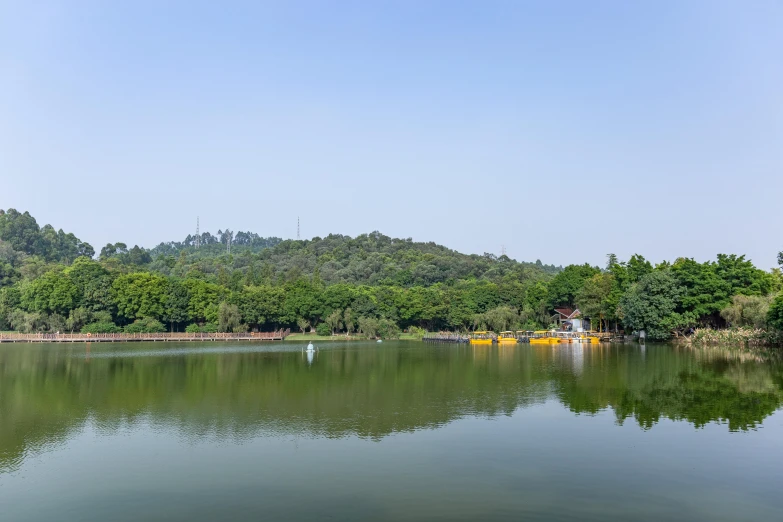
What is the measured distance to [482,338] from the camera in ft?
230

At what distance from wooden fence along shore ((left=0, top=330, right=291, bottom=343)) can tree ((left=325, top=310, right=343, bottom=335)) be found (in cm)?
599

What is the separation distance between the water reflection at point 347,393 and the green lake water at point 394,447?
0.15 meters

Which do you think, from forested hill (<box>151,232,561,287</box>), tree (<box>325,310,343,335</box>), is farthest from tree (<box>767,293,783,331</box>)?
forested hill (<box>151,232,561,287</box>)

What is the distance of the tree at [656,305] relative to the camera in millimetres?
58906

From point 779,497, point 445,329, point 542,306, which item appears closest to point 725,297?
point 542,306

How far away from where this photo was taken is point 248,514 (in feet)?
39.4

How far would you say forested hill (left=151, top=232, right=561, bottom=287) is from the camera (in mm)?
118062

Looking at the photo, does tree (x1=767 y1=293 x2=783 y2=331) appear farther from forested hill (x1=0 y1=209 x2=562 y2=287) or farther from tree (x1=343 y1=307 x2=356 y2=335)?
forested hill (x1=0 y1=209 x2=562 y2=287)

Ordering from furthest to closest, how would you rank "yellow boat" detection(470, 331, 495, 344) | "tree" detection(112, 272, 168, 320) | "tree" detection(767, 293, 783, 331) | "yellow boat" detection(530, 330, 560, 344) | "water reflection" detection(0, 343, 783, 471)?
"tree" detection(112, 272, 168, 320)
"yellow boat" detection(470, 331, 495, 344)
"yellow boat" detection(530, 330, 560, 344)
"tree" detection(767, 293, 783, 331)
"water reflection" detection(0, 343, 783, 471)

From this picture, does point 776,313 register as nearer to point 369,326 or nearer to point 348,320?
point 369,326

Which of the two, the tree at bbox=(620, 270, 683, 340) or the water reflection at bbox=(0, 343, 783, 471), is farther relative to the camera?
the tree at bbox=(620, 270, 683, 340)

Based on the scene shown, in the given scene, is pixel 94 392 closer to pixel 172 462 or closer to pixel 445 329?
pixel 172 462

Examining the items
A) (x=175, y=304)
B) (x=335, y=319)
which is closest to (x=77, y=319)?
(x=175, y=304)

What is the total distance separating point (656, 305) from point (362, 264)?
75.5 metres
